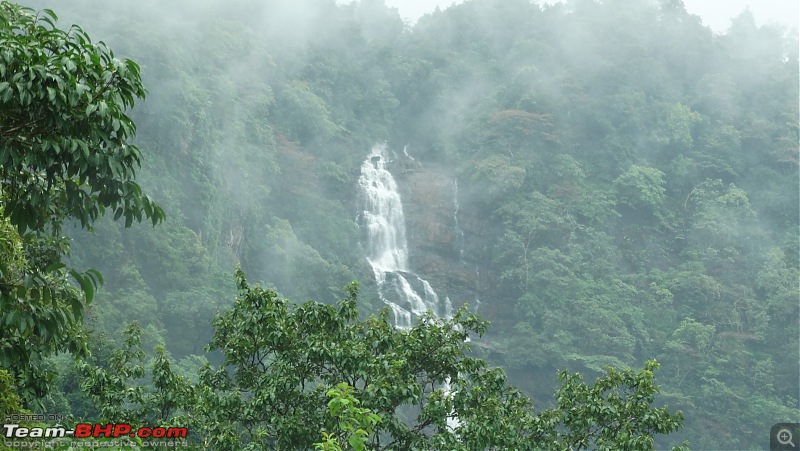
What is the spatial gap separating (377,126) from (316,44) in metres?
5.10

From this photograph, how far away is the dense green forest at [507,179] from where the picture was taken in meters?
32.1

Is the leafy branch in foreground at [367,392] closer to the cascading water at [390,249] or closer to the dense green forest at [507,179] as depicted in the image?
the dense green forest at [507,179]

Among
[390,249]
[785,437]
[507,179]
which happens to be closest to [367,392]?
[785,437]

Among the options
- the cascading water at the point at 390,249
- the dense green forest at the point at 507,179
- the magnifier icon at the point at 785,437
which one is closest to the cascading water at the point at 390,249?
the cascading water at the point at 390,249

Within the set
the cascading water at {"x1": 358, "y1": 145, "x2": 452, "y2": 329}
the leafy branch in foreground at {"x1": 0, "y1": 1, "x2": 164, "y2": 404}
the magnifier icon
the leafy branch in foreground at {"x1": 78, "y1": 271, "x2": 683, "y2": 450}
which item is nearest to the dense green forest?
the cascading water at {"x1": 358, "y1": 145, "x2": 452, "y2": 329}

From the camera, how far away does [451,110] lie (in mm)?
44969

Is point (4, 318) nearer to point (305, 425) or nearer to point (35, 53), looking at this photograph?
point (35, 53)

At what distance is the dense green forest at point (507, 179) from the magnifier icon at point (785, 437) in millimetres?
23119

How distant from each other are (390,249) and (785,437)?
112 feet

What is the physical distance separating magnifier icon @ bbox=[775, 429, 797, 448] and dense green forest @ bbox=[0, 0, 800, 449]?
23119 mm

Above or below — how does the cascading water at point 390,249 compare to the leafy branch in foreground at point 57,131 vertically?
above

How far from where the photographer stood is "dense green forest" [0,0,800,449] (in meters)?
32.1

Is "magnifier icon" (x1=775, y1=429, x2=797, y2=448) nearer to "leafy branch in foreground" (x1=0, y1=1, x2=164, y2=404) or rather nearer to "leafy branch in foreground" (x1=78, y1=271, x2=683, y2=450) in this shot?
"leafy branch in foreground" (x1=0, y1=1, x2=164, y2=404)

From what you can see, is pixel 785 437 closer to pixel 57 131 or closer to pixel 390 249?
pixel 57 131
